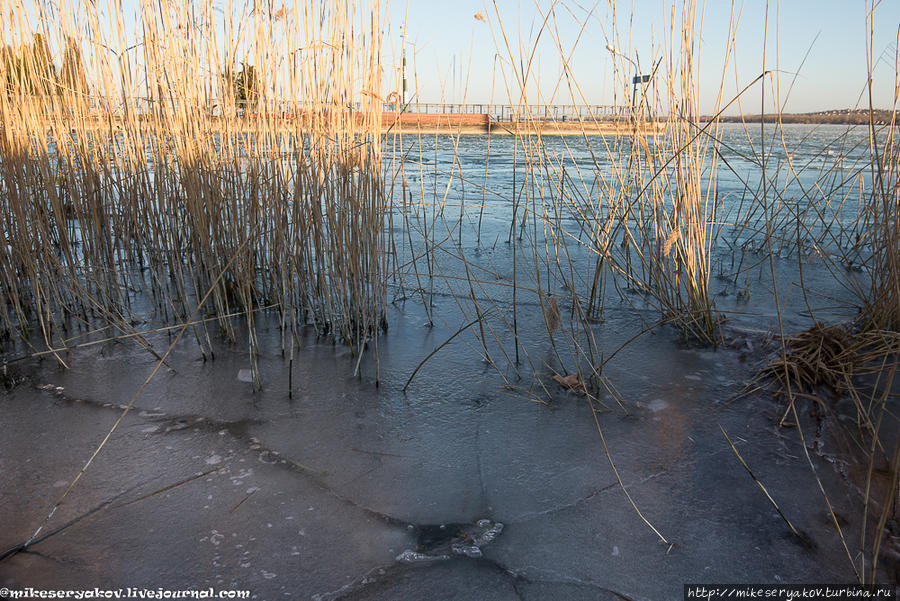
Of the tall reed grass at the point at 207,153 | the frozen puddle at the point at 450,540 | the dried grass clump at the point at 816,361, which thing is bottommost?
the frozen puddle at the point at 450,540

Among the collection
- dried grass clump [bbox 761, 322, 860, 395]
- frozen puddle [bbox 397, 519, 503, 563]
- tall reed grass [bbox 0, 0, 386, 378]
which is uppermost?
tall reed grass [bbox 0, 0, 386, 378]

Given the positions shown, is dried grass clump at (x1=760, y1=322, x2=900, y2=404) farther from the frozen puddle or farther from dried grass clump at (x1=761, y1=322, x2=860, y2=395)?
the frozen puddle

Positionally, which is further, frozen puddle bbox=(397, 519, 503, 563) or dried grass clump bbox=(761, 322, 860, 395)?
dried grass clump bbox=(761, 322, 860, 395)

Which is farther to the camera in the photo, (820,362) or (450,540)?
→ (820,362)

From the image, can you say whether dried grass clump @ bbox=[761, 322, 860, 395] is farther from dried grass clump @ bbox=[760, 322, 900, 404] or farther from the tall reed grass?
the tall reed grass

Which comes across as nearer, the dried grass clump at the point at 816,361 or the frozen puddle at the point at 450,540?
the frozen puddle at the point at 450,540

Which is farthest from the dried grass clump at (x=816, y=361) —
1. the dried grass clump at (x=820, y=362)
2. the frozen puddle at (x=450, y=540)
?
the frozen puddle at (x=450, y=540)

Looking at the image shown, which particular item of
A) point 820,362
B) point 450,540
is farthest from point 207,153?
point 820,362

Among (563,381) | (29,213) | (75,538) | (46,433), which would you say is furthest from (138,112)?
(563,381)

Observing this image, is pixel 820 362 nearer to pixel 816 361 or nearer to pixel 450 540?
pixel 816 361

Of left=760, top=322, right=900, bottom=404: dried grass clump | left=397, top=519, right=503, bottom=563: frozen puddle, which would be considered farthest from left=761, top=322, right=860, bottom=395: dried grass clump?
left=397, top=519, right=503, bottom=563: frozen puddle

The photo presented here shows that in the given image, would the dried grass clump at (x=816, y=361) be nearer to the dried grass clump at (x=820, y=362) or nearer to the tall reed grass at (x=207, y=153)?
the dried grass clump at (x=820, y=362)

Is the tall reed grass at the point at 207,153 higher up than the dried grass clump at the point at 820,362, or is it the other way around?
the tall reed grass at the point at 207,153

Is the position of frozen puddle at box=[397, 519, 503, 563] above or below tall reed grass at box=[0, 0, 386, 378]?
below
